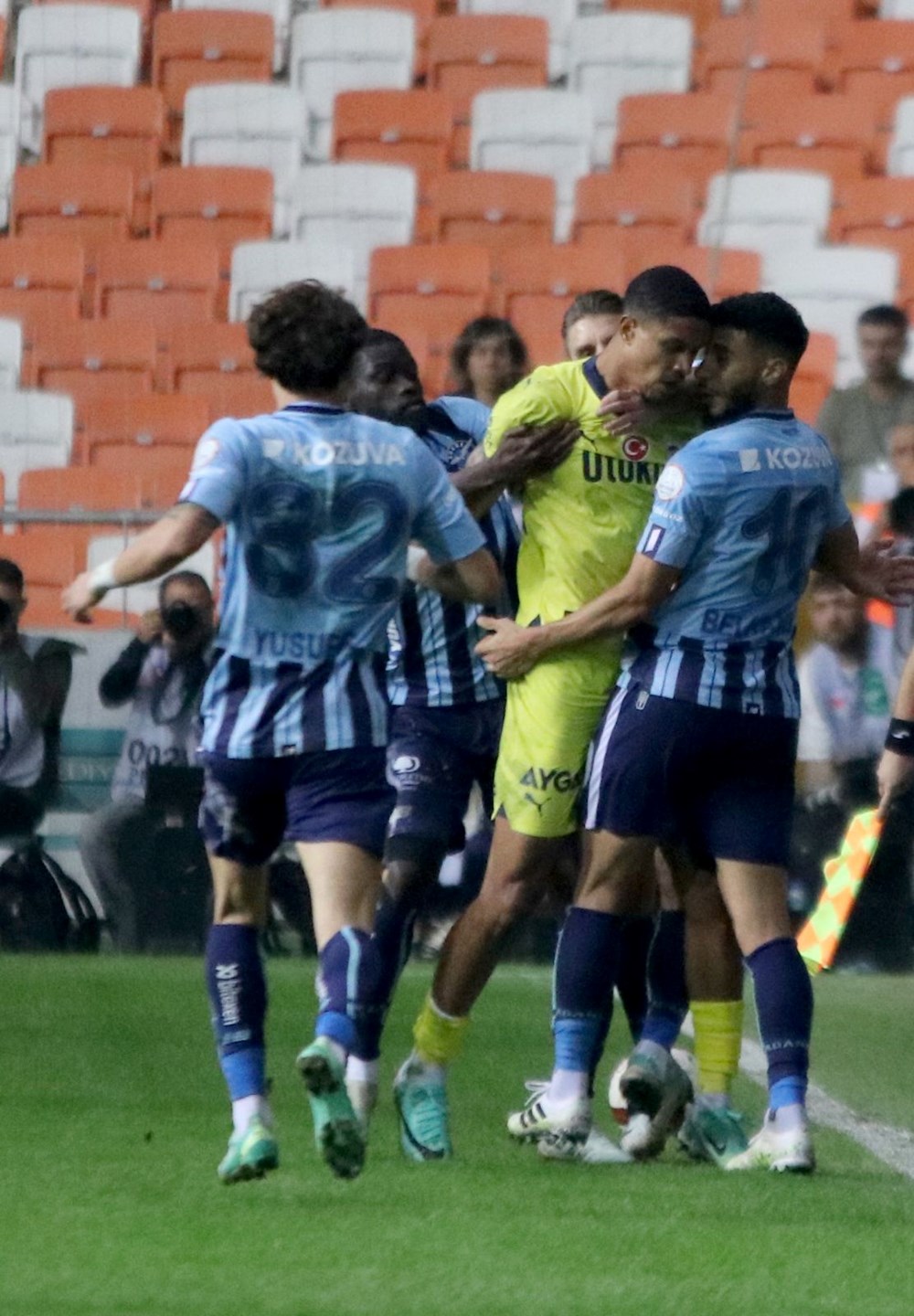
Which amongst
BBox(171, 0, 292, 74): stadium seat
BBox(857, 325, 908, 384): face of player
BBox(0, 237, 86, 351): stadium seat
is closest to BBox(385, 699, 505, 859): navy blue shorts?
BBox(857, 325, 908, 384): face of player

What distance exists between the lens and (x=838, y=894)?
10.3 m

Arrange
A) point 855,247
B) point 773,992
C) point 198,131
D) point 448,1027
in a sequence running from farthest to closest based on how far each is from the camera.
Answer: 1. point 198,131
2. point 855,247
3. point 448,1027
4. point 773,992

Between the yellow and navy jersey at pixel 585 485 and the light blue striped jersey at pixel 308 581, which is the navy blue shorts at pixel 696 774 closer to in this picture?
the yellow and navy jersey at pixel 585 485

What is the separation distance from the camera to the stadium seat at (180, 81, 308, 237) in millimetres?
15531

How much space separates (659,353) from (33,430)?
848 cm

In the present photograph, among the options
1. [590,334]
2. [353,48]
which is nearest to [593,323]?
[590,334]

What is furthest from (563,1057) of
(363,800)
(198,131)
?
(198,131)

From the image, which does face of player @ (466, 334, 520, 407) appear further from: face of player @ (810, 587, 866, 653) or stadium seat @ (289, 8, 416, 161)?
stadium seat @ (289, 8, 416, 161)

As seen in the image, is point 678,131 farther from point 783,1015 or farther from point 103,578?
point 103,578

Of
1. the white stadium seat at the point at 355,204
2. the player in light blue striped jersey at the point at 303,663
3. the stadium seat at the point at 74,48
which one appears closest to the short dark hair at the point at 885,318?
the white stadium seat at the point at 355,204

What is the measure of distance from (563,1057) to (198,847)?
205 inches

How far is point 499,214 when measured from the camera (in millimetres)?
15391

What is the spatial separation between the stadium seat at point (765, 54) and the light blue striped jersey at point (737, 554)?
36.3 feet

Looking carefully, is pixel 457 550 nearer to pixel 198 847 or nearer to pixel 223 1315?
pixel 223 1315
